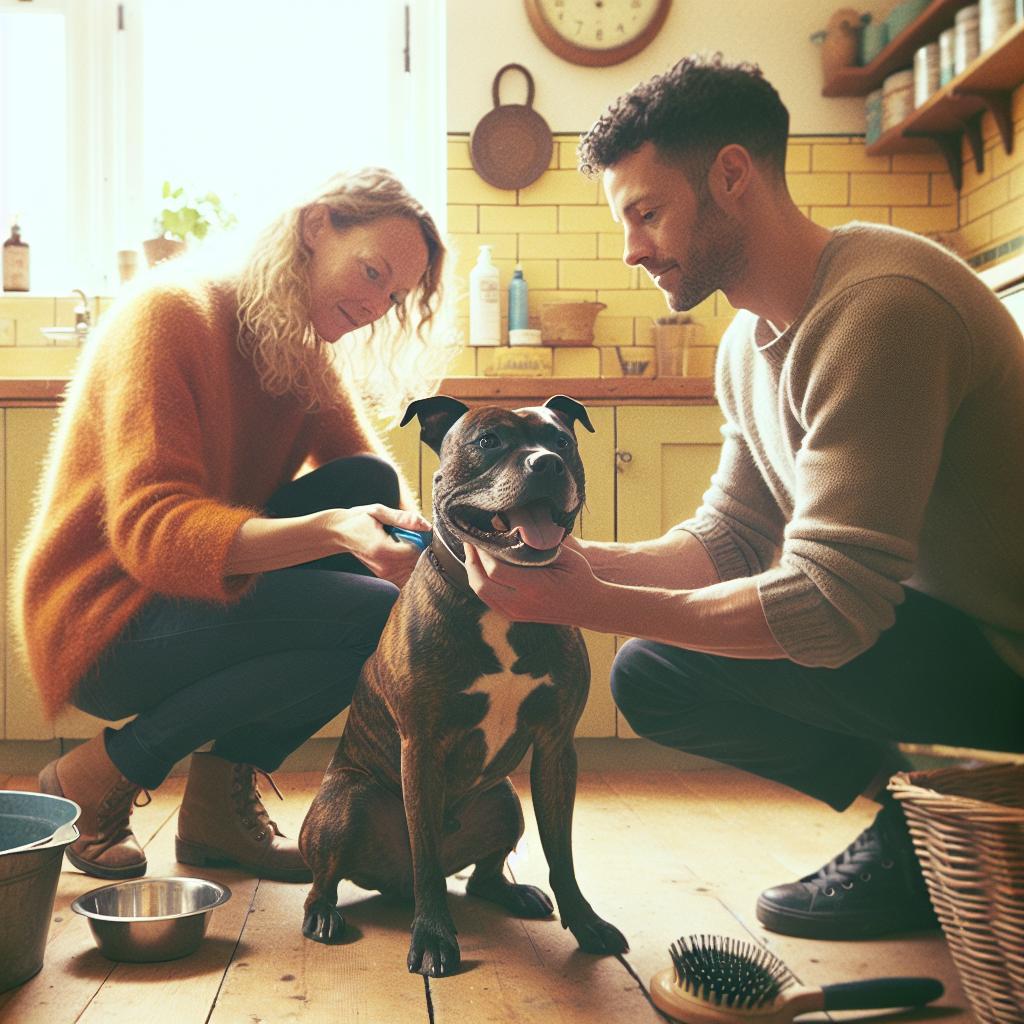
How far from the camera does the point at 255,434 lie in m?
2.26

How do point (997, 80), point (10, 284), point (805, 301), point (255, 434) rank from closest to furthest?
point (805, 301) → point (255, 434) → point (997, 80) → point (10, 284)

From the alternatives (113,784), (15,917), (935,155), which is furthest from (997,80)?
(15,917)

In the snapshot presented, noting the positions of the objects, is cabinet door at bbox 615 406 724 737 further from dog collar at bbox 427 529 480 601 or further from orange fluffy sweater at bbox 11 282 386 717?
dog collar at bbox 427 529 480 601

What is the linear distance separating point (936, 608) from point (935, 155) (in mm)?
2617

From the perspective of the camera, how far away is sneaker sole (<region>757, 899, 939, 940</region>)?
1.80m

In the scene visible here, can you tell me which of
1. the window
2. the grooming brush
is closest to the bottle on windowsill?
the window

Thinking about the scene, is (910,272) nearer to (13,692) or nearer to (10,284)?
(13,692)

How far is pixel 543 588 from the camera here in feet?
4.98

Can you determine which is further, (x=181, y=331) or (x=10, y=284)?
(x=10, y=284)

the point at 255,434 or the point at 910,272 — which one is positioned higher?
the point at 910,272

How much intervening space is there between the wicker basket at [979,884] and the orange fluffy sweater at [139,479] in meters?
1.12

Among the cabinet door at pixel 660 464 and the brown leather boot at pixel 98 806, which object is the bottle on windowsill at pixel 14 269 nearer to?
the cabinet door at pixel 660 464

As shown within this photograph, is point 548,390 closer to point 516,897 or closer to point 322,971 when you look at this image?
point 516,897

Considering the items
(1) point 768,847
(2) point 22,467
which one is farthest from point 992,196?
(2) point 22,467
